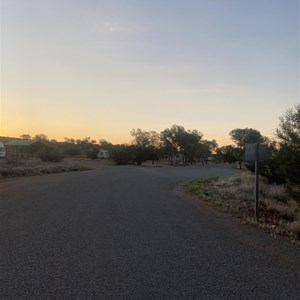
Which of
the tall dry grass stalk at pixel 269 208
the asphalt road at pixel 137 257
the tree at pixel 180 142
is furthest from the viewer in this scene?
the tree at pixel 180 142

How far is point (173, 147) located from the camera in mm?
101875

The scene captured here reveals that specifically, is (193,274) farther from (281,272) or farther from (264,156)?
(264,156)

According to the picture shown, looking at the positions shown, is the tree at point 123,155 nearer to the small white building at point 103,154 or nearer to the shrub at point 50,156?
the shrub at point 50,156

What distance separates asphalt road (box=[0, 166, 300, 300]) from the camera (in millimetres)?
5730

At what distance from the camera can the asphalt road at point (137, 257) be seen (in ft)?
18.8

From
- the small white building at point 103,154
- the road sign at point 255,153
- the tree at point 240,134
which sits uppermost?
the tree at point 240,134

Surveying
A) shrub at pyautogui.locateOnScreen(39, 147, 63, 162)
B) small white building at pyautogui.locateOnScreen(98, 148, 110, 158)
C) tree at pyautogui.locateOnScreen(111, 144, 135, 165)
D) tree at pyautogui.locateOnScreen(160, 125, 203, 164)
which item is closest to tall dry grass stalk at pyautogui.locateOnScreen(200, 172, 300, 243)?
shrub at pyautogui.locateOnScreen(39, 147, 63, 162)

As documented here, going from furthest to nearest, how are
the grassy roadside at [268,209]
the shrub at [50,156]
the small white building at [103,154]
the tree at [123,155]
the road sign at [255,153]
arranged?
1. the small white building at [103,154]
2. the tree at [123,155]
3. the shrub at [50,156]
4. the road sign at [255,153]
5. the grassy roadside at [268,209]

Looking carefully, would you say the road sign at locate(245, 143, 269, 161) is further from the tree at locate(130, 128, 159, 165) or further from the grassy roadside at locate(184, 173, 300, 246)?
the tree at locate(130, 128, 159, 165)

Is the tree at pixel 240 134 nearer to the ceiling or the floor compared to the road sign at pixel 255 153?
nearer to the ceiling

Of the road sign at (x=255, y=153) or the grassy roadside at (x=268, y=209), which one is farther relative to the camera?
the road sign at (x=255, y=153)

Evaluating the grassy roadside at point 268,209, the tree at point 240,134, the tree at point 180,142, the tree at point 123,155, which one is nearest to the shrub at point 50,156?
the tree at point 123,155

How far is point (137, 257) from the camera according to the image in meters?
7.49

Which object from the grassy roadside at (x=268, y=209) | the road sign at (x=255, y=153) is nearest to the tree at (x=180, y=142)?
the grassy roadside at (x=268, y=209)
